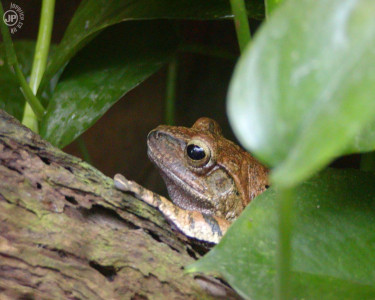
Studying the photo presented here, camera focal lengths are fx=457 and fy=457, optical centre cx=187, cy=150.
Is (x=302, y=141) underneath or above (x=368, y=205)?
underneath

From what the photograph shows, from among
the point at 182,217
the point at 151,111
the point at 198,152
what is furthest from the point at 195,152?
the point at 151,111

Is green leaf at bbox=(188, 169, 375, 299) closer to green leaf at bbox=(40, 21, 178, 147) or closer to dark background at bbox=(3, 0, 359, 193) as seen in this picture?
green leaf at bbox=(40, 21, 178, 147)

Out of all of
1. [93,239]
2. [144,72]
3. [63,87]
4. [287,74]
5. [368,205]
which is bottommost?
[93,239]

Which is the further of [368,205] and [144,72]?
[144,72]

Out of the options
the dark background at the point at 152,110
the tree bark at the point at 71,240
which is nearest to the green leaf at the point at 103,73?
the tree bark at the point at 71,240

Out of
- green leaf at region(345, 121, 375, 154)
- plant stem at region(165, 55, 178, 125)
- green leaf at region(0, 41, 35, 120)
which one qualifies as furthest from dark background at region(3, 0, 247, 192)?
green leaf at region(345, 121, 375, 154)

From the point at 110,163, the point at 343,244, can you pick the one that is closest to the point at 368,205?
the point at 343,244

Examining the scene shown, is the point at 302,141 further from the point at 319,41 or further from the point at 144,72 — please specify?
the point at 144,72
